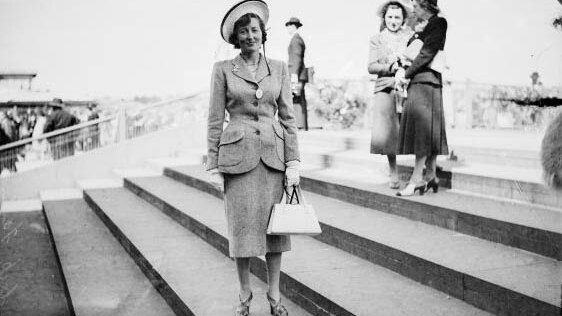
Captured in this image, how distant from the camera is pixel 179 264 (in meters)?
5.17

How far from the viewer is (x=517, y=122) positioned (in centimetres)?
1123

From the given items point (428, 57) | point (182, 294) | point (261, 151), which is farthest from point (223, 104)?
point (428, 57)

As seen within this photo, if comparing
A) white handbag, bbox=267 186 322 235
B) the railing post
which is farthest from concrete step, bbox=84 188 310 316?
the railing post

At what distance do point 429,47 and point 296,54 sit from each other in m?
5.64

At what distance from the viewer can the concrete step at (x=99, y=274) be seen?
15.3 feet

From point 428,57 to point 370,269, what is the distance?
7.39 feet

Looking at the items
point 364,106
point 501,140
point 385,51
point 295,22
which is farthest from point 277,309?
point 364,106

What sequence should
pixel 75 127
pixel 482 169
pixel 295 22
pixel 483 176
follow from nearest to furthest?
pixel 483 176, pixel 482 169, pixel 295 22, pixel 75 127

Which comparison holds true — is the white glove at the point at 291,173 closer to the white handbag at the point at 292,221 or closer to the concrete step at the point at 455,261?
the white handbag at the point at 292,221

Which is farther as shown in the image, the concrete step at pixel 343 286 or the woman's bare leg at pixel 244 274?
the woman's bare leg at pixel 244 274

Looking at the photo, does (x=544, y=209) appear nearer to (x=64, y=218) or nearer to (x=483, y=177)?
(x=483, y=177)

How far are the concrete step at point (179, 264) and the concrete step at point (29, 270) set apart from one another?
0.86 metres

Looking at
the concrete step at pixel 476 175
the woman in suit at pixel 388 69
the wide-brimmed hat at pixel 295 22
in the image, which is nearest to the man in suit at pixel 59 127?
the wide-brimmed hat at pixel 295 22

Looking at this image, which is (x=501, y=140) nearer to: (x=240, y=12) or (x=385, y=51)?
(x=385, y=51)
